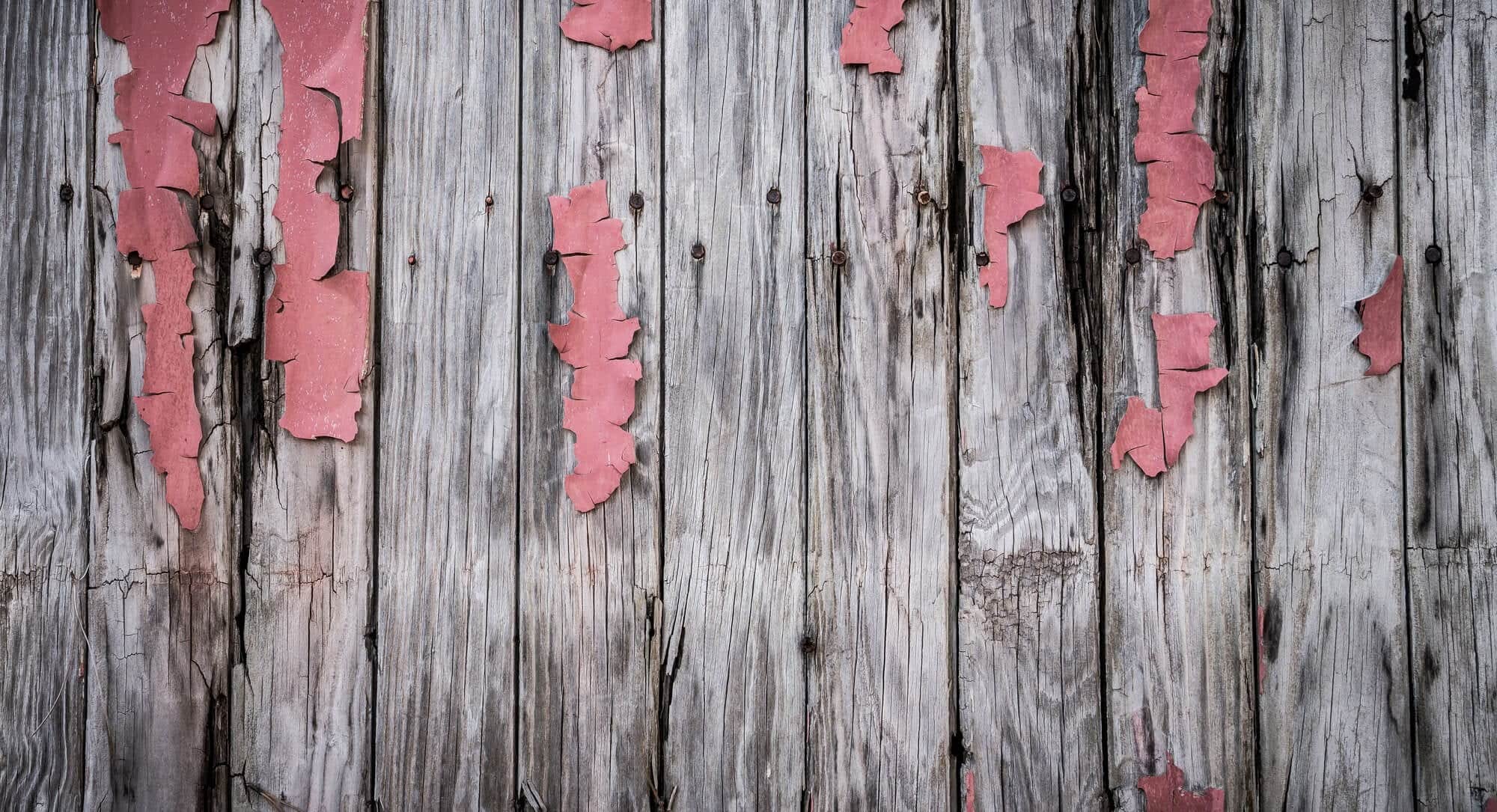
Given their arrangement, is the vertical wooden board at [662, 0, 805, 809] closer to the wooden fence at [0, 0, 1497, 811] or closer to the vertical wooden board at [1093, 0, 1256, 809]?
the wooden fence at [0, 0, 1497, 811]

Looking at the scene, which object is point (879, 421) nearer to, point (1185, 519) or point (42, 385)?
point (1185, 519)

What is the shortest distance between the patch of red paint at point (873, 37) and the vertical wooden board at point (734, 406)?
3.2 inches

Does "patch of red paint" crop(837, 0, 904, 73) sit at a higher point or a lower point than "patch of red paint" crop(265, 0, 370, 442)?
higher

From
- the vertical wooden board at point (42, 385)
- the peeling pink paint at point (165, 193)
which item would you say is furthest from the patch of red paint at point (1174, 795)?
the vertical wooden board at point (42, 385)

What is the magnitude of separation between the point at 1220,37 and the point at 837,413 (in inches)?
32.6

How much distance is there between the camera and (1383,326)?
44.2 inches

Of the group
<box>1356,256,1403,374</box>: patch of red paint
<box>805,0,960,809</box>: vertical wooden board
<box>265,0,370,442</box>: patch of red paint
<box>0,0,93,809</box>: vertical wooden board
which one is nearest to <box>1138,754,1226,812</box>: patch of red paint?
<box>805,0,960,809</box>: vertical wooden board

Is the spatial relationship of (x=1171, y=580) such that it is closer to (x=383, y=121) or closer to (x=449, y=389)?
(x=449, y=389)

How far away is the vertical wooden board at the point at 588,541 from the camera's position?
1.17 metres

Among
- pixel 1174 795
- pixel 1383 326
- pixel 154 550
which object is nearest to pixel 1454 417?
pixel 1383 326

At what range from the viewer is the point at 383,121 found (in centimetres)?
121

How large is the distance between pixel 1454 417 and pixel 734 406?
3.53 ft

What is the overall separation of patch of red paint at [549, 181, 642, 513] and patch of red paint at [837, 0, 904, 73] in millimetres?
439

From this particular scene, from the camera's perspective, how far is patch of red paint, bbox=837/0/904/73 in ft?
3.84
